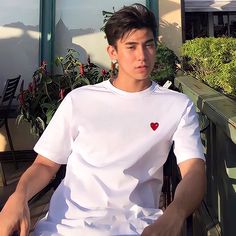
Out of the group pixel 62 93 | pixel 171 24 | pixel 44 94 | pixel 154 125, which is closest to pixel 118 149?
pixel 154 125

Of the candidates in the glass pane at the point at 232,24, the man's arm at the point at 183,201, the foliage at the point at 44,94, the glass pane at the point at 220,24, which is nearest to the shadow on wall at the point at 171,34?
the foliage at the point at 44,94

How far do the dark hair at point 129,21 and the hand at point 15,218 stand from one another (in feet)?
2.61

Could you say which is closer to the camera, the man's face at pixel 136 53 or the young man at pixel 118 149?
the young man at pixel 118 149

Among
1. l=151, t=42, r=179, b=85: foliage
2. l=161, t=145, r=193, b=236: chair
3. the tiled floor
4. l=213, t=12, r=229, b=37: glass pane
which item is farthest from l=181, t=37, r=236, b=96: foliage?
l=213, t=12, r=229, b=37: glass pane

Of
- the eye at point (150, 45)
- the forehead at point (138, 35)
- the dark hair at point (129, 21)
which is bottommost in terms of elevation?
the eye at point (150, 45)

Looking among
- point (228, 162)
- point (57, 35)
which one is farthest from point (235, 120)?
point (57, 35)

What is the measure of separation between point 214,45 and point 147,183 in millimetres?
2857

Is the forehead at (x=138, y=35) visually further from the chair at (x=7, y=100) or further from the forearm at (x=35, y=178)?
the chair at (x=7, y=100)

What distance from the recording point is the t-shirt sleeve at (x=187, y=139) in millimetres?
1774

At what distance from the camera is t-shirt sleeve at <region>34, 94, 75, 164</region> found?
1.97 m

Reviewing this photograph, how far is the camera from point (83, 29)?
575 cm

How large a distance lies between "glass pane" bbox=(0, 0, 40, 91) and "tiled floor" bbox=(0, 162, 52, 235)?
1.08 meters

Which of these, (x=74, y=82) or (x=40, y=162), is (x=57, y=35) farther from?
(x=40, y=162)

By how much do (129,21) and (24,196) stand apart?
2.73ft
